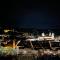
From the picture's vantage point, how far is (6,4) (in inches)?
230

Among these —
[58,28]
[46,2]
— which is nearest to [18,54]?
[58,28]

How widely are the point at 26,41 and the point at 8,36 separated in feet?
1.54

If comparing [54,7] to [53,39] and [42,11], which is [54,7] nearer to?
[42,11]

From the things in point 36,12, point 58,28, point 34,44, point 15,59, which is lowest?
point 15,59

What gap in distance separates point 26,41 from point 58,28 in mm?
1107

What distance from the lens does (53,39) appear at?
5047 millimetres

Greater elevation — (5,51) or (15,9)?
(15,9)

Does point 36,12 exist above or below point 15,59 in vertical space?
above

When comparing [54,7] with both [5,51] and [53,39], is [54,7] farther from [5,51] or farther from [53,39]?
[5,51]

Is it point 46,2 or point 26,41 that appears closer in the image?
point 26,41

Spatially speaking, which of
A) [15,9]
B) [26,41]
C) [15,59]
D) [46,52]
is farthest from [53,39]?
[15,9]

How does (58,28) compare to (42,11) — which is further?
Result: (42,11)

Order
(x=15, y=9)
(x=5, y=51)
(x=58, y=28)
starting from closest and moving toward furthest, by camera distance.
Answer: (x=5, y=51) < (x=58, y=28) < (x=15, y=9)

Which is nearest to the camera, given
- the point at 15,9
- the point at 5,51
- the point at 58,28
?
the point at 5,51
